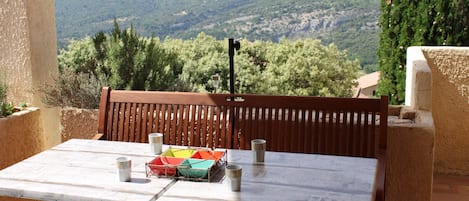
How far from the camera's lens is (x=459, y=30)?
5660mm

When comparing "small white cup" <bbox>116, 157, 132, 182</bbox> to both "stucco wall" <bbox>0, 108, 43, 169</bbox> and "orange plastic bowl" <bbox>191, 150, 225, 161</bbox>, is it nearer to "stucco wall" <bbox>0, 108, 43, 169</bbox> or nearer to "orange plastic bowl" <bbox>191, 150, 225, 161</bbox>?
"orange plastic bowl" <bbox>191, 150, 225, 161</bbox>

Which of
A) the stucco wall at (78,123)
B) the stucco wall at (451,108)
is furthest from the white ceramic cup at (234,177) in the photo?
the stucco wall at (451,108)

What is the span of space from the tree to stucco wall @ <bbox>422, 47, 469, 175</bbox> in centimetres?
125

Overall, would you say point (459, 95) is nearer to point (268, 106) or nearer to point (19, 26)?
point (268, 106)

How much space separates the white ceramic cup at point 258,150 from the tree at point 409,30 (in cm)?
383

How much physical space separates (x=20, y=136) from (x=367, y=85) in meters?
6.40

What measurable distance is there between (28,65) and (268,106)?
2121 millimetres

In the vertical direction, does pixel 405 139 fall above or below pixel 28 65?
below

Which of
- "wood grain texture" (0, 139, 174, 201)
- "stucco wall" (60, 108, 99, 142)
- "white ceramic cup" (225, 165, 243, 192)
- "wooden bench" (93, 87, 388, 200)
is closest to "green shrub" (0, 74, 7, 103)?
"stucco wall" (60, 108, 99, 142)

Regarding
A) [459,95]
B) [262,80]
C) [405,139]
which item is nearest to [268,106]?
[405,139]

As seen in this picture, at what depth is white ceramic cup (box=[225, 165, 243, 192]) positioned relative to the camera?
199cm

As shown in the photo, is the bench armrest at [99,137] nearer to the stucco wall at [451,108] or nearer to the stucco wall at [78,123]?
the stucco wall at [78,123]

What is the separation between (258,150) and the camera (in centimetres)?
238

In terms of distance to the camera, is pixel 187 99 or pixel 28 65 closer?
pixel 187 99
